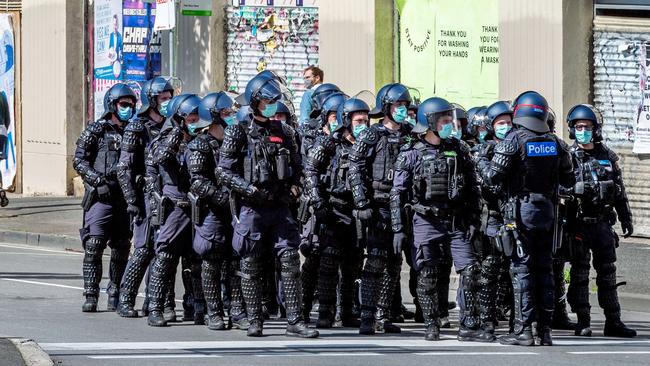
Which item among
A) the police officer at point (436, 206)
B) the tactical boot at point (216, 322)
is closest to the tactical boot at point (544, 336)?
the police officer at point (436, 206)

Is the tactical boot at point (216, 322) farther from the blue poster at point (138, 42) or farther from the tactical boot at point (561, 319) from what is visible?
the blue poster at point (138, 42)

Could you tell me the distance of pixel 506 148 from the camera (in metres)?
12.8

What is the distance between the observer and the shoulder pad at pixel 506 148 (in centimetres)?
1276

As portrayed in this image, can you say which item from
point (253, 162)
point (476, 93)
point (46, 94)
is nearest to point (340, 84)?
point (476, 93)

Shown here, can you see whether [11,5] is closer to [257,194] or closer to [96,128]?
[96,128]

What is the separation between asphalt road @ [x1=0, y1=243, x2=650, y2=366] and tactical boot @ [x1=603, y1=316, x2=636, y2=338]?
0.30ft

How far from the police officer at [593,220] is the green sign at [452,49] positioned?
26.8 feet

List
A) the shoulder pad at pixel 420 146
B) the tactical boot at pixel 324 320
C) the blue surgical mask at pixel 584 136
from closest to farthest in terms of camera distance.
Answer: the shoulder pad at pixel 420 146, the blue surgical mask at pixel 584 136, the tactical boot at pixel 324 320

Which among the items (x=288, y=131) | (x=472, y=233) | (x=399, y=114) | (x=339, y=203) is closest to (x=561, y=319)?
(x=472, y=233)

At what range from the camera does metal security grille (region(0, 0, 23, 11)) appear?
1236 inches

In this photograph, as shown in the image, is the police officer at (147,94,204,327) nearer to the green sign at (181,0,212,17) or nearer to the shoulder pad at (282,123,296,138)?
the shoulder pad at (282,123,296,138)

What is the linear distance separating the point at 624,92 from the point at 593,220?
279 inches

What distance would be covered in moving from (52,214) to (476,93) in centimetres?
702

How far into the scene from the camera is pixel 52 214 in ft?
83.5
